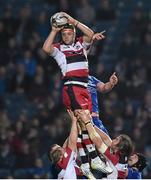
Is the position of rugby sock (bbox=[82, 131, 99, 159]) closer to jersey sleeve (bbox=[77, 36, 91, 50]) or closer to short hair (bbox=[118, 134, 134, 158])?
short hair (bbox=[118, 134, 134, 158])

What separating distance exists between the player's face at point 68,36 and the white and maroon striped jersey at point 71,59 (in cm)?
6

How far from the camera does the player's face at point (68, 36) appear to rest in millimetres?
13562

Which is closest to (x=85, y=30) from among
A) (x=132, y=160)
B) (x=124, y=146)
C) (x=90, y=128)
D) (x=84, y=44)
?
(x=84, y=44)

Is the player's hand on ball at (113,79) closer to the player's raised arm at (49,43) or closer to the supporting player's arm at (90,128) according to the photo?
the supporting player's arm at (90,128)

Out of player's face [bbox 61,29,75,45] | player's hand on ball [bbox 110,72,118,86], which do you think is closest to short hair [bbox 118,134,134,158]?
player's hand on ball [bbox 110,72,118,86]

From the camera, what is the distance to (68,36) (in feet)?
44.7

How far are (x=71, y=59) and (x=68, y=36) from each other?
1.05 feet

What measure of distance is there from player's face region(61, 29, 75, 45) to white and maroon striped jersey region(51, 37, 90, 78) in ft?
0.20

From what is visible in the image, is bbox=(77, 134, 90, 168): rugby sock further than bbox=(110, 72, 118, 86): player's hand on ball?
No

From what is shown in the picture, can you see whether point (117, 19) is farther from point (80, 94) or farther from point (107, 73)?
point (80, 94)

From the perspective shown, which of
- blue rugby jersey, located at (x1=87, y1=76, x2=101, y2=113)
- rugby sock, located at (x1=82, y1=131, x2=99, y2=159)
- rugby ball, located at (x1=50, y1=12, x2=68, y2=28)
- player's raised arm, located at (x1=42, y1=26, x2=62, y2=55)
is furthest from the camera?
blue rugby jersey, located at (x1=87, y1=76, x2=101, y2=113)

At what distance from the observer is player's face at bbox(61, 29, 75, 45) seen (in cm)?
1356

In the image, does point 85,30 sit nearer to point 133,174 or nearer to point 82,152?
point 82,152

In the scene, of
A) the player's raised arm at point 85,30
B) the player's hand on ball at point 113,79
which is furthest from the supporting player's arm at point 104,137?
the player's raised arm at point 85,30
